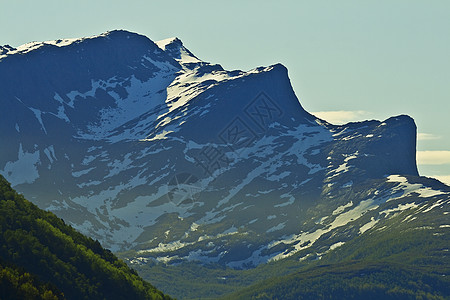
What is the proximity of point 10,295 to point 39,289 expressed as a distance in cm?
774

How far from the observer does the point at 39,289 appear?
564 ft

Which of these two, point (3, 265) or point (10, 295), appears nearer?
point (10, 295)

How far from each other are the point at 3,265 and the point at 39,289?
570 inches

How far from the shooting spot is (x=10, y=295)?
542 ft

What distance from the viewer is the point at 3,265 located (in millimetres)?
182750

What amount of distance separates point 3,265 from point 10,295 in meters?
18.6
